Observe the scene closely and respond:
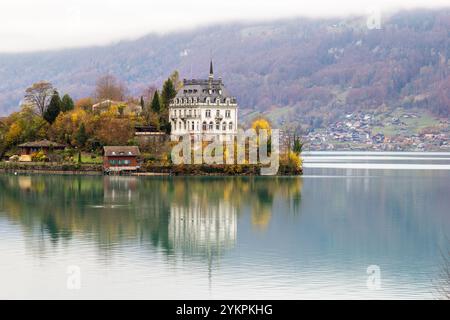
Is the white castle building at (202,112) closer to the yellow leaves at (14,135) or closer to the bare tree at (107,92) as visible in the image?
the yellow leaves at (14,135)

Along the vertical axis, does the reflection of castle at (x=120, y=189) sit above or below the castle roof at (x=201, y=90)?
below

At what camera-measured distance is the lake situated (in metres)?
27.9

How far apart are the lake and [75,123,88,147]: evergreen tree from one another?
22504mm

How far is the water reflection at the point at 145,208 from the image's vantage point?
37.6 metres

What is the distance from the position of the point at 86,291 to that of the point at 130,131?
59.2 m

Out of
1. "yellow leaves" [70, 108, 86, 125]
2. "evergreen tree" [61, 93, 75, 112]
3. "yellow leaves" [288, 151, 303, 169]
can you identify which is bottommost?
"yellow leaves" [288, 151, 303, 169]

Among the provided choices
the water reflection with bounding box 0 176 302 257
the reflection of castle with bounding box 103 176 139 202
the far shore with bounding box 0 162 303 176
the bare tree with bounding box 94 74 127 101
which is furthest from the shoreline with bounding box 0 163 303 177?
the bare tree with bounding box 94 74 127 101

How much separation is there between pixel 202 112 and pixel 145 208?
39.6 metres

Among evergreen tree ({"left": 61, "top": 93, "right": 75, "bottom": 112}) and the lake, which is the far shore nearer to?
evergreen tree ({"left": 61, "top": 93, "right": 75, "bottom": 112})

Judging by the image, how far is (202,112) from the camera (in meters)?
88.6

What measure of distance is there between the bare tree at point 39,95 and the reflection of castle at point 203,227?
150 ft

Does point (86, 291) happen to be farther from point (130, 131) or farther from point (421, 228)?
point (130, 131)

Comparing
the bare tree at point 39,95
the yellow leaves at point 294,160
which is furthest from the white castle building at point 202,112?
the bare tree at point 39,95
